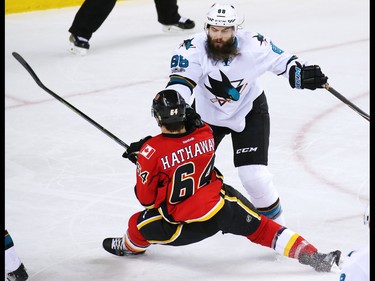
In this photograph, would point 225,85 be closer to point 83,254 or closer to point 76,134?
point 83,254

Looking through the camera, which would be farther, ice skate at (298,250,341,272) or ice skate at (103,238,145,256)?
ice skate at (103,238,145,256)

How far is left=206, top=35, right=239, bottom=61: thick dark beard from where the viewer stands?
124 inches

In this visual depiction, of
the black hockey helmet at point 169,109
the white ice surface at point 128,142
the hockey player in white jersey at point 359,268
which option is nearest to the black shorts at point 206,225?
the white ice surface at point 128,142

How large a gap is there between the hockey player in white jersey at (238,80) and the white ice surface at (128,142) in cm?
30

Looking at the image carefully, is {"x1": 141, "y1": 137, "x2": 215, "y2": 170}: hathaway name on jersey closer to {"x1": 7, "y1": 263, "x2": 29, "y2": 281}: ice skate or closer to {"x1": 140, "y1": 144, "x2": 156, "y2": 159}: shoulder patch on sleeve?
{"x1": 140, "y1": 144, "x2": 156, "y2": 159}: shoulder patch on sleeve

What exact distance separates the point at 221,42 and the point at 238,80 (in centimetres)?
15

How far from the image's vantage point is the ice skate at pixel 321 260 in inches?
121

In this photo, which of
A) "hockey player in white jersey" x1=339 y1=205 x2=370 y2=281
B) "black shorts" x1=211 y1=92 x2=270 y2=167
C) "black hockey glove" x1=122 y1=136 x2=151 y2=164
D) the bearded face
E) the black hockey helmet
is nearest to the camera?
"hockey player in white jersey" x1=339 y1=205 x2=370 y2=281

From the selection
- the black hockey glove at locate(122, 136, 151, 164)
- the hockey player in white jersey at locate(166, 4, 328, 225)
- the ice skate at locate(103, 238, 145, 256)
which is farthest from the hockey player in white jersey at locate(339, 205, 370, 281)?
the ice skate at locate(103, 238, 145, 256)

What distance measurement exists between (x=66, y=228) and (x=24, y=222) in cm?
17

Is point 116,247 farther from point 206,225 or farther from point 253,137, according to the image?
point 253,137

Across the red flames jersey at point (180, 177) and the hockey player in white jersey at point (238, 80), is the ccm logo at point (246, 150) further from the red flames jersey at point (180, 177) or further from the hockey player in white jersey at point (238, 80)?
the red flames jersey at point (180, 177)

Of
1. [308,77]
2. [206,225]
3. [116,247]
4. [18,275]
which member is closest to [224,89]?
[308,77]

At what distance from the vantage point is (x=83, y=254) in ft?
10.8
